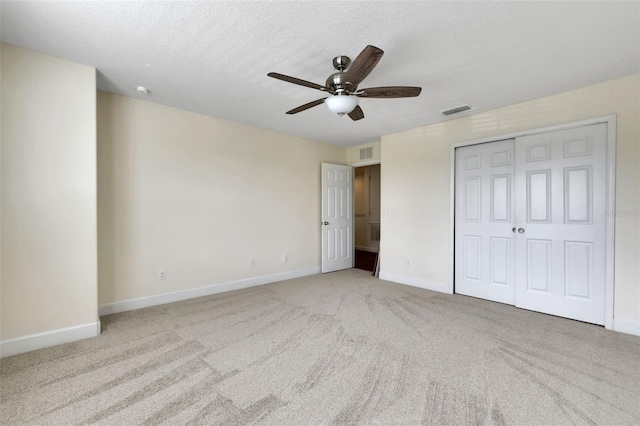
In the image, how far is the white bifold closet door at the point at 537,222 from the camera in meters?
2.98

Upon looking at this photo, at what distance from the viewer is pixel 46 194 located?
2.44 metres

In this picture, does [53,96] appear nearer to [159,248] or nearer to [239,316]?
[159,248]

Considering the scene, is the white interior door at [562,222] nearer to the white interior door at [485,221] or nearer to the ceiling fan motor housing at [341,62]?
the white interior door at [485,221]

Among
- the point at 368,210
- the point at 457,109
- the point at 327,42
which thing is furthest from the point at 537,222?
the point at 368,210

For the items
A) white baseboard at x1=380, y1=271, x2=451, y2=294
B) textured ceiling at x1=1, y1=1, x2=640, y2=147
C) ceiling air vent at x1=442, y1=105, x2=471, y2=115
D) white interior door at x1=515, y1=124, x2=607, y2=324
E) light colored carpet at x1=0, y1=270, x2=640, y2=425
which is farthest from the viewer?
white baseboard at x1=380, y1=271, x2=451, y2=294

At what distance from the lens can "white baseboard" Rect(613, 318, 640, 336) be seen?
8.85 feet

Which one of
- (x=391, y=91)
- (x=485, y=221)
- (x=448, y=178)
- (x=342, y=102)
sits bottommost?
(x=485, y=221)

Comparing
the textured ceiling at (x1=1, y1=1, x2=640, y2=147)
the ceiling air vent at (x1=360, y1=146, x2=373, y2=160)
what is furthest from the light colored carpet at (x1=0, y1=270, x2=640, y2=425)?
the ceiling air vent at (x1=360, y1=146, x2=373, y2=160)

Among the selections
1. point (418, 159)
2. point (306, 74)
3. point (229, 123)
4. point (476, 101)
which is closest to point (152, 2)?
point (306, 74)

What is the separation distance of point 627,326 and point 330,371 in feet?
10.2

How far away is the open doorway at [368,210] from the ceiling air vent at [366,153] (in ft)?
7.61

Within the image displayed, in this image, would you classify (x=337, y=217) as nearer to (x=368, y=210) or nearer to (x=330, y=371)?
(x=368, y=210)

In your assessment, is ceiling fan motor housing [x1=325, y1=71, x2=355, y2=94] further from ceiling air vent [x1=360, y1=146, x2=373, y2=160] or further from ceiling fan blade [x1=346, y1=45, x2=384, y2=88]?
ceiling air vent [x1=360, y1=146, x2=373, y2=160]

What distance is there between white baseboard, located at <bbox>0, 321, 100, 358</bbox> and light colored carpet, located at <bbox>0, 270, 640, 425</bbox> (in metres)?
0.10
